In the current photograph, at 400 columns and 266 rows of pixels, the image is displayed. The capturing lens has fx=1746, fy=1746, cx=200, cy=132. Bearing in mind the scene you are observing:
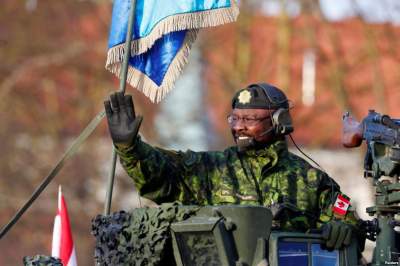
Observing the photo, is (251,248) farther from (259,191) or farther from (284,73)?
(284,73)

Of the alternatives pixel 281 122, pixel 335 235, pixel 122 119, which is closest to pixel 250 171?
pixel 281 122

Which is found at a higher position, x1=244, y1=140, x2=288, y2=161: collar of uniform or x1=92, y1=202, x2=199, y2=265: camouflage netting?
x1=244, y1=140, x2=288, y2=161: collar of uniform

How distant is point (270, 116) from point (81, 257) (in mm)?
24697

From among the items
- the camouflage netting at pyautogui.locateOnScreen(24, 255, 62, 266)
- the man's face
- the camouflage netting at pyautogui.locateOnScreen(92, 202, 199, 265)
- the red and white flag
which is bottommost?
the camouflage netting at pyautogui.locateOnScreen(24, 255, 62, 266)

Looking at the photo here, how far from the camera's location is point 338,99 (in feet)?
103

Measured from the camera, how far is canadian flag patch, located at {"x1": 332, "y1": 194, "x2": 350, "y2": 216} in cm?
1236

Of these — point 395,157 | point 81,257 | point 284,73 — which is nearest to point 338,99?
point 284,73

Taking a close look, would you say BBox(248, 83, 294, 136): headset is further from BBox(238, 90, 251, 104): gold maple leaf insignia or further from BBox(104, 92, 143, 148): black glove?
BBox(104, 92, 143, 148): black glove

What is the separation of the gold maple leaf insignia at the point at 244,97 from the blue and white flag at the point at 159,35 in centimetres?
100

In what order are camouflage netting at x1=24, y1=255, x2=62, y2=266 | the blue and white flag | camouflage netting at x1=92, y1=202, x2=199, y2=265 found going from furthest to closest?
the blue and white flag < camouflage netting at x1=24, y1=255, x2=62, y2=266 < camouflage netting at x1=92, y1=202, x2=199, y2=265

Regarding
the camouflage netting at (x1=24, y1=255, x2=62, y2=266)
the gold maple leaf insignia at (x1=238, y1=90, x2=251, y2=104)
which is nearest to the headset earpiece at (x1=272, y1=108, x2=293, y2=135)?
the gold maple leaf insignia at (x1=238, y1=90, x2=251, y2=104)

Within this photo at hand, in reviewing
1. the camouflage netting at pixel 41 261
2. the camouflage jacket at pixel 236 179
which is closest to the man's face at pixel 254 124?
the camouflage jacket at pixel 236 179

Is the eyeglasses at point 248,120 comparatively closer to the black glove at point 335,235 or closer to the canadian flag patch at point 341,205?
the canadian flag patch at point 341,205

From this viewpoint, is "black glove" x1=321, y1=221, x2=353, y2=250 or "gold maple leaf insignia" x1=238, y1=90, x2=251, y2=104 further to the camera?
"gold maple leaf insignia" x1=238, y1=90, x2=251, y2=104
